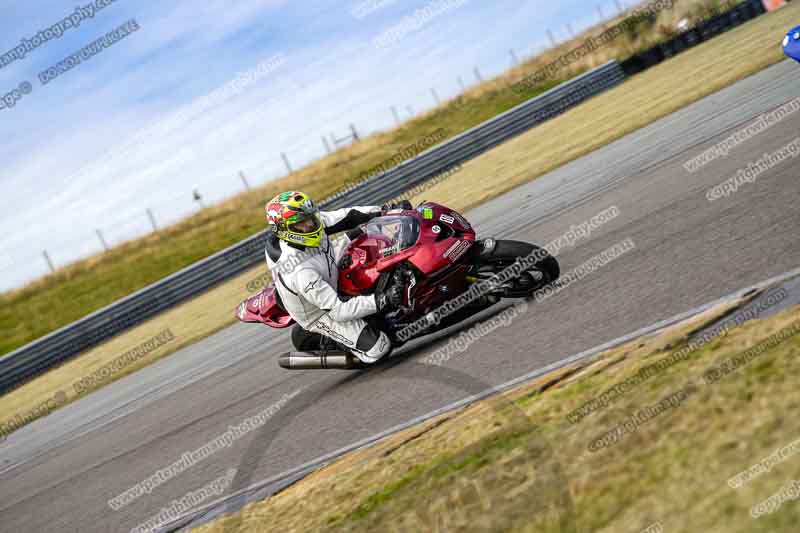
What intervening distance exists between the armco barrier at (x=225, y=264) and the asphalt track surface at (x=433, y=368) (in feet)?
22.4

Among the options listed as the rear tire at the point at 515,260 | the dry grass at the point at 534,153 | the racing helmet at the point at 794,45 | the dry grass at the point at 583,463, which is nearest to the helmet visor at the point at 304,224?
the rear tire at the point at 515,260

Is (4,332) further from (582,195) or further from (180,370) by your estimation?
(582,195)

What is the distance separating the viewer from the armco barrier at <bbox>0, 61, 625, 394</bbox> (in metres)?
19.5

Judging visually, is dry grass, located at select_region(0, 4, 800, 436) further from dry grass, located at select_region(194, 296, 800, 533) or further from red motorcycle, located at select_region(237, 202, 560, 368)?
dry grass, located at select_region(194, 296, 800, 533)

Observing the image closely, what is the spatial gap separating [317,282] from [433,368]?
123 centimetres

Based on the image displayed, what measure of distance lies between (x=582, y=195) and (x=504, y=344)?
215 inches

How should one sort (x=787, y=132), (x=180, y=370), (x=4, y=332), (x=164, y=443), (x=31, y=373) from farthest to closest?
(x=4, y=332) → (x=31, y=373) → (x=180, y=370) → (x=787, y=132) → (x=164, y=443)

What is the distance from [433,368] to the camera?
23.5ft

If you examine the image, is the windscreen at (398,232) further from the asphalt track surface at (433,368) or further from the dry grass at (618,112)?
the dry grass at (618,112)

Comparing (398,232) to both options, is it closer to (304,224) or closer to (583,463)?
(304,224)

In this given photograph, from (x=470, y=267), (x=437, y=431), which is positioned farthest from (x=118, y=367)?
(x=437, y=431)

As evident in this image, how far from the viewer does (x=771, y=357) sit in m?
3.96

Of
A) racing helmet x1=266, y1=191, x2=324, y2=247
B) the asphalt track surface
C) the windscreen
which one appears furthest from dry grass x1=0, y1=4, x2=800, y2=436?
the windscreen

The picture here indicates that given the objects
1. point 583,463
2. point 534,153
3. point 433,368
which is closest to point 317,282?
point 433,368
